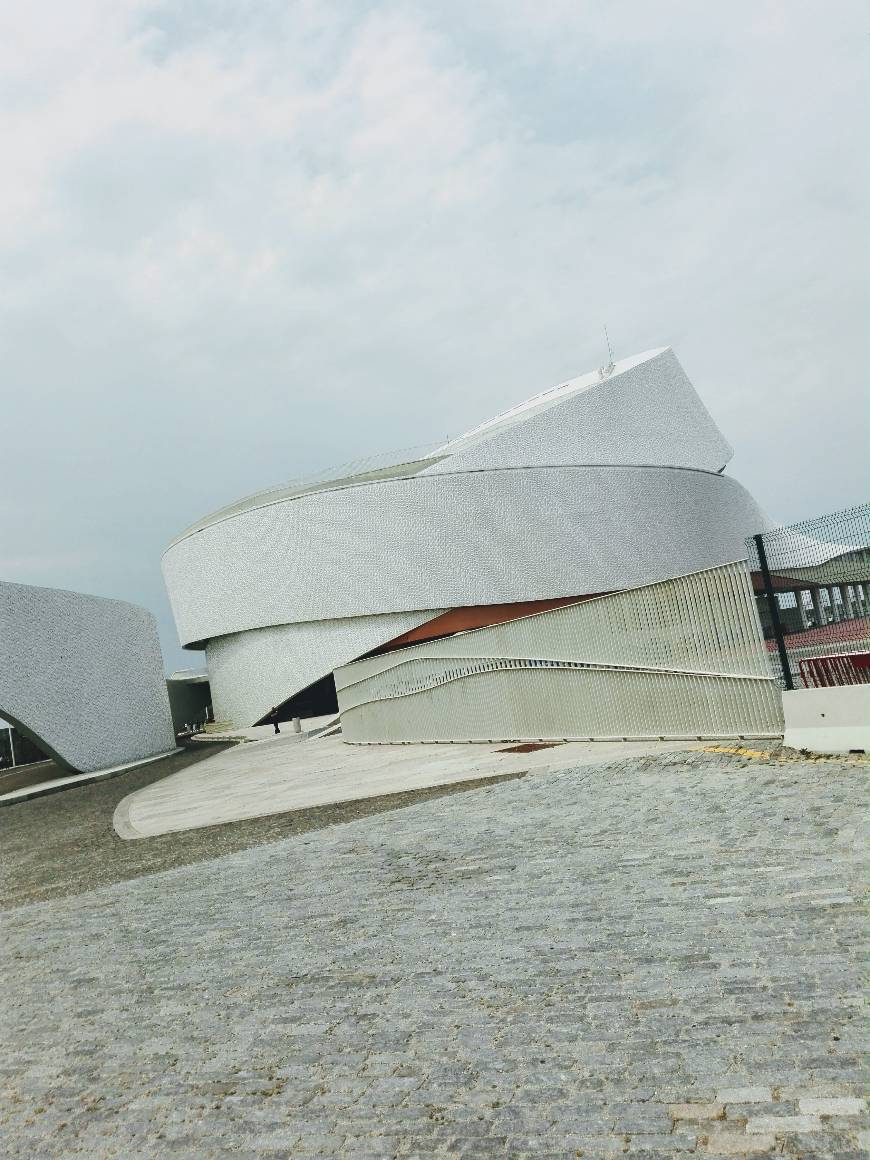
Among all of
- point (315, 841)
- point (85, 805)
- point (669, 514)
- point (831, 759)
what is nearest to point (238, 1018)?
point (315, 841)

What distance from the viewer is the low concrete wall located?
8.19 metres

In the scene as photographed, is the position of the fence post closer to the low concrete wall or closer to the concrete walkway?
the low concrete wall

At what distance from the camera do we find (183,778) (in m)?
→ 20.5

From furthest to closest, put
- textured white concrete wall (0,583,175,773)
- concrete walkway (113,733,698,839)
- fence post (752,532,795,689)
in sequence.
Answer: textured white concrete wall (0,583,175,773), concrete walkway (113,733,698,839), fence post (752,532,795,689)

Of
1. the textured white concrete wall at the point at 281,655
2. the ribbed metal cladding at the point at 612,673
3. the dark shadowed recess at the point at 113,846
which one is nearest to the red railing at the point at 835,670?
the ribbed metal cladding at the point at 612,673

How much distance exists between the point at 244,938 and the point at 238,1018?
4.15ft

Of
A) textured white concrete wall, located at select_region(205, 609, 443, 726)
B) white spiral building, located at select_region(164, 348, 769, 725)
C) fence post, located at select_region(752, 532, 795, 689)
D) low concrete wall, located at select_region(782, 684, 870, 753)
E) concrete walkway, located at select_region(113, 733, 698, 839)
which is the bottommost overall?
concrete walkway, located at select_region(113, 733, 698, 839)

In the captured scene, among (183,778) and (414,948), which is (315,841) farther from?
(183,778)

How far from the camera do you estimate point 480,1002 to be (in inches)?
151

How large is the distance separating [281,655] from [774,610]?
1546 inches

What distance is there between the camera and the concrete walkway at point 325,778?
11.5 meters

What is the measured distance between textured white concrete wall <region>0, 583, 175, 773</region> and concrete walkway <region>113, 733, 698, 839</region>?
7.76 metres

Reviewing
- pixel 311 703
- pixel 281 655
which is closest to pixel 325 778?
pixel 281 655

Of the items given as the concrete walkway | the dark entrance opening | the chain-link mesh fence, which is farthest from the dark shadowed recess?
the dark entrance opening
